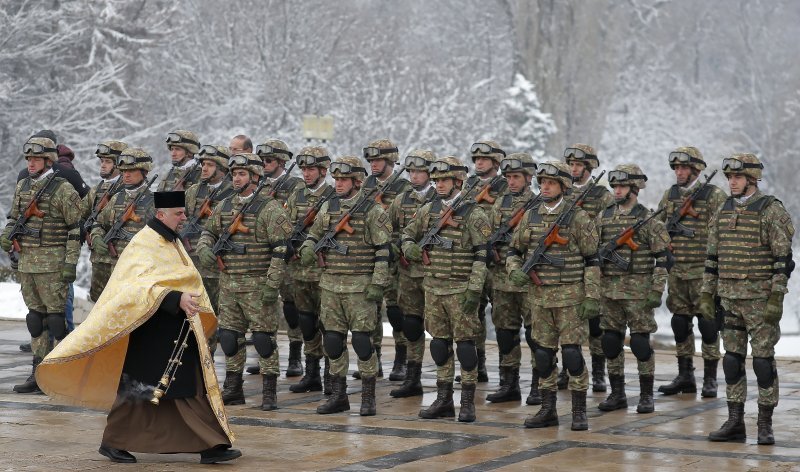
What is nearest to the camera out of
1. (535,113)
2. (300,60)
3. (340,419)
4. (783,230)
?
(783,230)

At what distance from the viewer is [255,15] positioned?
43.8 meters

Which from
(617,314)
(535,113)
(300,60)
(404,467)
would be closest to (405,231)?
(617,314)

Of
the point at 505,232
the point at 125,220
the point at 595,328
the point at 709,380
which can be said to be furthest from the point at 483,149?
the point at 125,220

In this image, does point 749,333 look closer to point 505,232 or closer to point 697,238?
point 697,238

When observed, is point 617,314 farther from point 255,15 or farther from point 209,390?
point 255,15

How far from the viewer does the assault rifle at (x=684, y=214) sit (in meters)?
15.5

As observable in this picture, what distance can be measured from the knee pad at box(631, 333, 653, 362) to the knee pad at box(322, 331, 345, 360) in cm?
279

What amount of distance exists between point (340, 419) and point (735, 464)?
3.79 m

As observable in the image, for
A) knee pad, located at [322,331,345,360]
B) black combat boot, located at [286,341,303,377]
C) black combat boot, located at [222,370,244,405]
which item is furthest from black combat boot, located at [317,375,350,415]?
black combat boot, located at [286,341,303,377]

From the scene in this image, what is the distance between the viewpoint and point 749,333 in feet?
42.2

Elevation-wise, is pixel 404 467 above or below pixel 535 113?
below

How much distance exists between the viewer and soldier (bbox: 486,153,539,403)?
15.2 meters

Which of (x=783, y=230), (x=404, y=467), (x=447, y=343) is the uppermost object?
(x=783, y=230)

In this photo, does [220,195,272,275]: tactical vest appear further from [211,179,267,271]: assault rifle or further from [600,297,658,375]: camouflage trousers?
[600,297,658,375]: camouflage trousers
